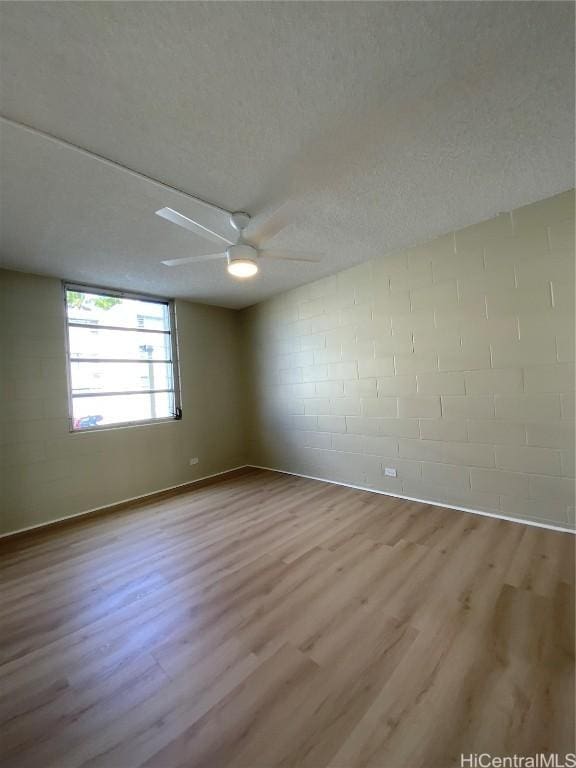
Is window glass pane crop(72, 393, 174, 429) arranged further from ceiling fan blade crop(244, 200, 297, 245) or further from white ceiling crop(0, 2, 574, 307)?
ceiling fan blade crop(244, 200, 297, 245)

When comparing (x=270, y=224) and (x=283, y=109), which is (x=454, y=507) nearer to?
(x=270, y=224)

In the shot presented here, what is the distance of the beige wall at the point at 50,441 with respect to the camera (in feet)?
10.4

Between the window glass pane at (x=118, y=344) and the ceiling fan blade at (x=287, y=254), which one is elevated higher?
the ceiling fan blade at (x=287, y=254)

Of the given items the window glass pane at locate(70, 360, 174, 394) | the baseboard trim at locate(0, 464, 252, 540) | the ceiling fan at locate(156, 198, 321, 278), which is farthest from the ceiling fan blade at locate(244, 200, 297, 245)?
the baseboard trim at locate(0, 464, 252, 540)

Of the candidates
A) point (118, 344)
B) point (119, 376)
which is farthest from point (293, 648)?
point (118, 344)

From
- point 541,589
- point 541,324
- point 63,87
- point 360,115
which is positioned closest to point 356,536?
point 541,589

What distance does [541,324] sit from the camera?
2.57m

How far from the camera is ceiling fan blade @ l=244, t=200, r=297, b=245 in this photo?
2021mm

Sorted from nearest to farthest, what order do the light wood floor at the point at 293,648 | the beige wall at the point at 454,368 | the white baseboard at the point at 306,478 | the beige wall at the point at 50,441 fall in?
the light wood floor at the point at 293,648 < the beige wall at the point at 454,368 < the white baseboard at the point at 306,478 < the beige wall at the point at 50,441

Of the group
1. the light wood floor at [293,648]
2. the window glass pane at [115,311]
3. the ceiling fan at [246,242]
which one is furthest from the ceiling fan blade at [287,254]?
the window glass pane at [115,311]

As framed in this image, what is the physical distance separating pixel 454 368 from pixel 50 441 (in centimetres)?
452

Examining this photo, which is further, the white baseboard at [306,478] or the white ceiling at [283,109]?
the white baseboard at [306,478]

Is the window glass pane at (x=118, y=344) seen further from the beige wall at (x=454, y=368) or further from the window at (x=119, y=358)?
the beige wall at (x=454, y=368)

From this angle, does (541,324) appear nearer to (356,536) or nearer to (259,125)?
(356,536)
